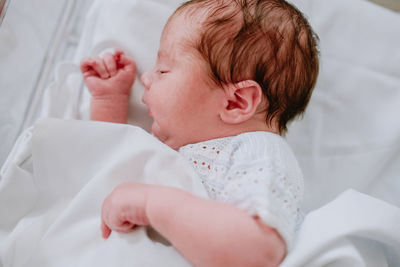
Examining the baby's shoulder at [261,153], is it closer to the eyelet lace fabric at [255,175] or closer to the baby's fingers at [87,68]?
the eyelet lace fabric at [255,175]

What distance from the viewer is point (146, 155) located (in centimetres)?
78

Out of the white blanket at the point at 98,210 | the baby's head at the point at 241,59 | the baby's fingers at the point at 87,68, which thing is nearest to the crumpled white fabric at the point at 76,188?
the white blanket at the point at 98,210

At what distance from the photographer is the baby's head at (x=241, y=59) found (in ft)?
2.43

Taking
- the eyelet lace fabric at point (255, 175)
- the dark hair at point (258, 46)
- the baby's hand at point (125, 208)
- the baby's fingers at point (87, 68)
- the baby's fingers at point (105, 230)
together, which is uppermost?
the dark hair at point (258, 46)

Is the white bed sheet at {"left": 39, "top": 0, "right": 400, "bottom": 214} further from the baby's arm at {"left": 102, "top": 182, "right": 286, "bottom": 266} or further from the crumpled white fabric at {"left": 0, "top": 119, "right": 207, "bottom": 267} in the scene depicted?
the baby's arm at {"left": 102, "top": 182, "right": 286, "bottom": 266}

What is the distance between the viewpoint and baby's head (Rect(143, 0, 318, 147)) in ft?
2.43

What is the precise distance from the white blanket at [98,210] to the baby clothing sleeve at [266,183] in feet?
0.21

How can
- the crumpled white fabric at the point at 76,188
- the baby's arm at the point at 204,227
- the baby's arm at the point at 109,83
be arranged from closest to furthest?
the baby's arm at the point at 204,227
the crumpled white fabric at the point at 76,188
the baby's arm at the point at 109,83

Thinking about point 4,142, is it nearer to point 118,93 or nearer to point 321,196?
point 118,93

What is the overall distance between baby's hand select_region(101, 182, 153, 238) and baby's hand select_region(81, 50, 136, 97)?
1.15ft

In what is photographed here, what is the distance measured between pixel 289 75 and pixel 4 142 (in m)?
0.66

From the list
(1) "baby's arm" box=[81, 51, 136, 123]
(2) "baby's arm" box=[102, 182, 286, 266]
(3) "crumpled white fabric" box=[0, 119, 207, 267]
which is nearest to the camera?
(2) "baby's arm" box=[102, 182, 286, 266]

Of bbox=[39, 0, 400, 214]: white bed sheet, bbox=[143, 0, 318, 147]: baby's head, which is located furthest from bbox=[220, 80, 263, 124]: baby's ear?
bbox=[39, 0, 400, 214]: white bed sheet

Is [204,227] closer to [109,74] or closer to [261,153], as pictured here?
[261,153]
